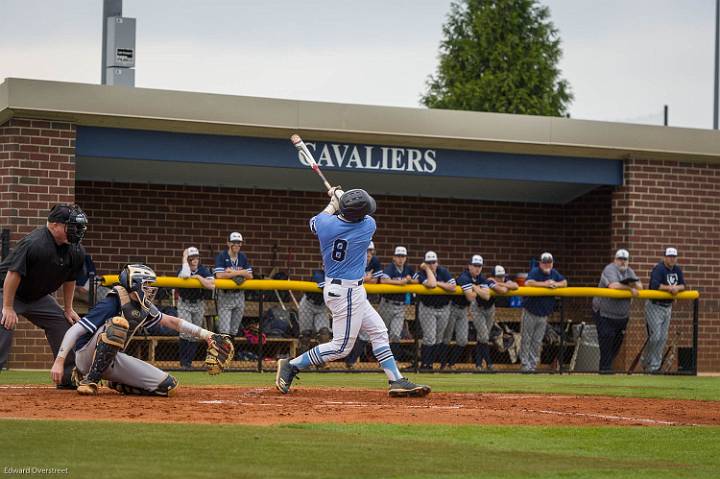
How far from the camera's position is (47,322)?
37.7ft

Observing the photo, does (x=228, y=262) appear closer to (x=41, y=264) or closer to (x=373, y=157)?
(x=373, y=157)

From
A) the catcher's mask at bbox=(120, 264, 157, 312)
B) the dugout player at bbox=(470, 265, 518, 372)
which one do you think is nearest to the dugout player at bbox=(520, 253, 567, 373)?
the dugout player at bbox=(470, 265, 518, 372)

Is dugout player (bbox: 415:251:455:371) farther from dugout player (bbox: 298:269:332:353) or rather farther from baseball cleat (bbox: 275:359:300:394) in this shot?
baseball cleat (bbox: 275:359:300:394)

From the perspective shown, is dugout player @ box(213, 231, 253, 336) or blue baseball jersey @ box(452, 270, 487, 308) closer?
dugout player @ box(213, 231, 253, 336)

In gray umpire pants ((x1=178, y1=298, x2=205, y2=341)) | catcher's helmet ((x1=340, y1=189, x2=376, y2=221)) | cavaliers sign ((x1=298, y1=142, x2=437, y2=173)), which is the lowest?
gray umpire pants ((x1=178, y1=298, x2=205, y2=341))

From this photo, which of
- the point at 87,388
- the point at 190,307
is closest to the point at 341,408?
the point at 87,388

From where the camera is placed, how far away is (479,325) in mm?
18859

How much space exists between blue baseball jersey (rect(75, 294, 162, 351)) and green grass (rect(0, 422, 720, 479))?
2.16m

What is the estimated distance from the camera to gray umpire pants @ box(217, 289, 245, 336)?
56.4ft

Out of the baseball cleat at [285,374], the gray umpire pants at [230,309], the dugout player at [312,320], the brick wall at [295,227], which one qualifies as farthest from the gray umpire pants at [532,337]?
the baseball cleat at [285,374]

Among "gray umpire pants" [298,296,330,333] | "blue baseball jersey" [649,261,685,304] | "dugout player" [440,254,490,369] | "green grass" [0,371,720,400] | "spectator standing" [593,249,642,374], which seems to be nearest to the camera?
"green grass" [0,371,720,400]

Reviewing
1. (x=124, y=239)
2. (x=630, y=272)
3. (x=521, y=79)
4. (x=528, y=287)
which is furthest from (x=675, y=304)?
(x=521, y=79)

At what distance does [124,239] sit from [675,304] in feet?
30.0

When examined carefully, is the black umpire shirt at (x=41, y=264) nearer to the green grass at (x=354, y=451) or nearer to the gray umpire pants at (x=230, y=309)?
the green grass at (x=354, y=451)
